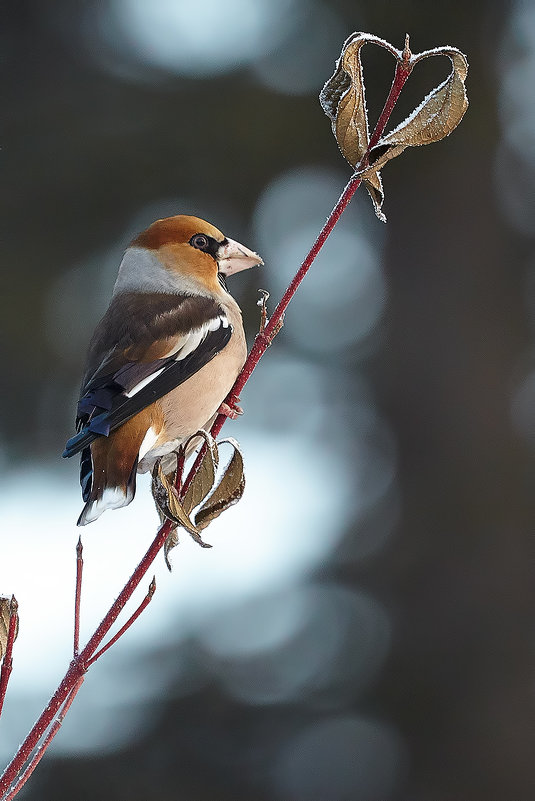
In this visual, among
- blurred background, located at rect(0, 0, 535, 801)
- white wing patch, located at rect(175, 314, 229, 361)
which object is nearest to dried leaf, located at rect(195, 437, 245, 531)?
white wing patch, located at rect(175, 314, 229, 361)

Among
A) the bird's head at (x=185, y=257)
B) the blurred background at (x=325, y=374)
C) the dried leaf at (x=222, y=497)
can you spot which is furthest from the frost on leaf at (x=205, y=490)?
the blurred background at (x=325, y=374)

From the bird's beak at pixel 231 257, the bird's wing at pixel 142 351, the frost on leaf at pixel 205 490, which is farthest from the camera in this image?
the bird's beak at pixel 231 257

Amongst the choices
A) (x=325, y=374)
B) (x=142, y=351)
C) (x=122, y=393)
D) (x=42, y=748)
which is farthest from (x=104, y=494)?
(x=325, y=374)

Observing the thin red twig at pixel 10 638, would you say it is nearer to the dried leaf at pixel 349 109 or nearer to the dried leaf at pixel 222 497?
the dried leaf at pixel 222 497

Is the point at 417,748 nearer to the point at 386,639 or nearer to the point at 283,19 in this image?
the point at 386,639

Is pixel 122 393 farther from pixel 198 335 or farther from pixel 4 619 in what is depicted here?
pixel 4 619

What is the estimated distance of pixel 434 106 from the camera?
72 cm

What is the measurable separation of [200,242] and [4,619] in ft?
2.83

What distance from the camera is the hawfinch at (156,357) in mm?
998

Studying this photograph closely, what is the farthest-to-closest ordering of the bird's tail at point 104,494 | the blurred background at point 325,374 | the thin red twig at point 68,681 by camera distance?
the blurred background at point 325,374
the bird's tail at point 104,494
the thin red twig at point 68,681

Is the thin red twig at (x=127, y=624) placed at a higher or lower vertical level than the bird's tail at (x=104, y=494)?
higher

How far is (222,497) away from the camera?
2.33ft

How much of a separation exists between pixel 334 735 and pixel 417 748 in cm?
32

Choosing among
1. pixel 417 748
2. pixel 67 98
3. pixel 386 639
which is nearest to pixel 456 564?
pixel 386 639
